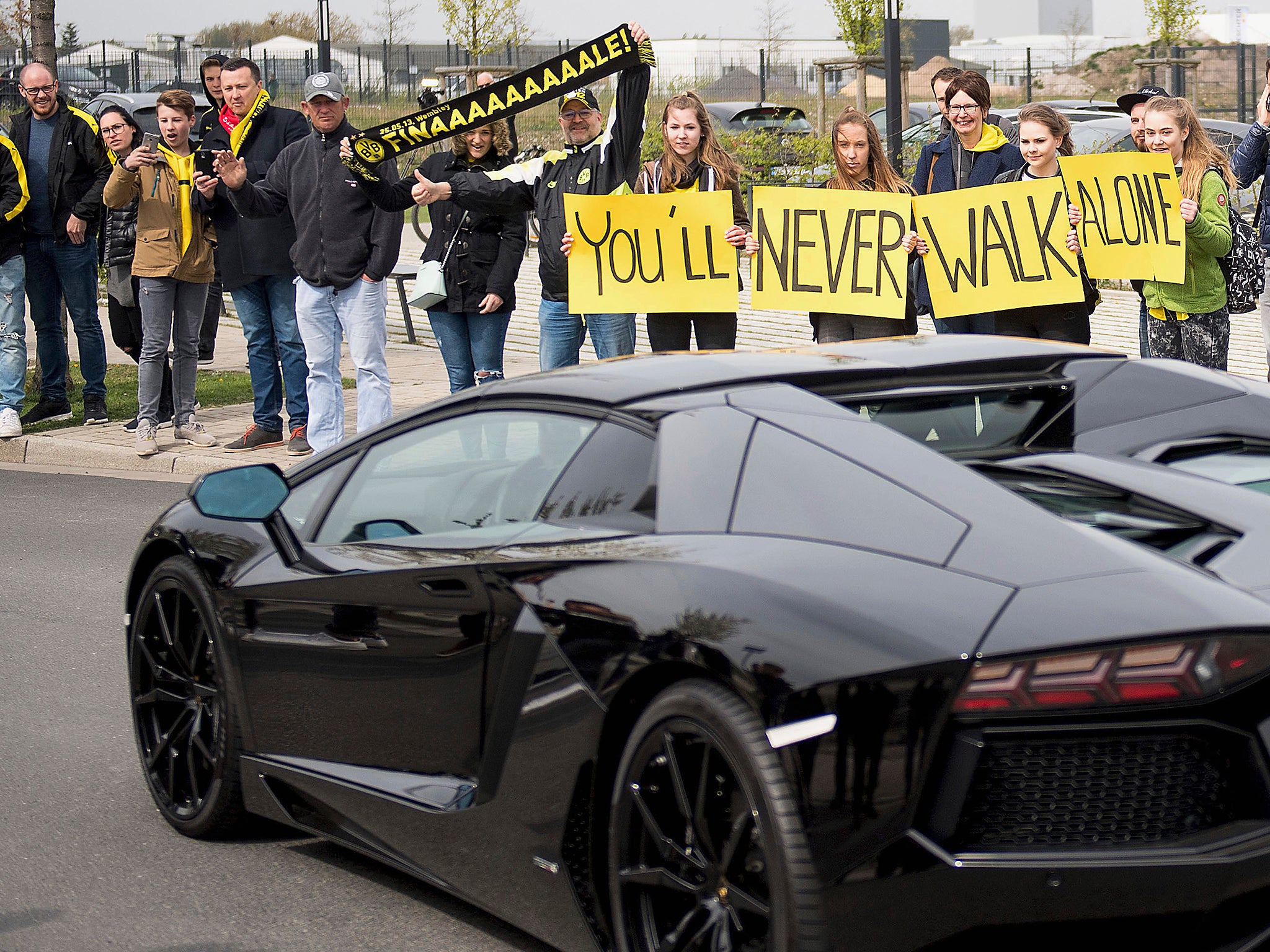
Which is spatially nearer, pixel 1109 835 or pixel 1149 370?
pixel 1109 835

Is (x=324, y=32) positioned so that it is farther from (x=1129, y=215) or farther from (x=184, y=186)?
(x=1129, y=215)

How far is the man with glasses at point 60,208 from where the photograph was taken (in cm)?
1157

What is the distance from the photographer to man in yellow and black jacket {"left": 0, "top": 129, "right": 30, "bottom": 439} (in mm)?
11414

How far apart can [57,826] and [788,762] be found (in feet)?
8.87

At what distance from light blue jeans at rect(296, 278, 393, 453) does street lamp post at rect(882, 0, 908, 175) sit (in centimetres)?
781

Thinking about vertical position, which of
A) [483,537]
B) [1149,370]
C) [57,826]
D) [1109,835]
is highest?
[1149,370]

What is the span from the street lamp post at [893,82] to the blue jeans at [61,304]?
7.81m

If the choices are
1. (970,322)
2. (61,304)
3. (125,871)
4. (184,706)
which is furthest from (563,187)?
(125,871)

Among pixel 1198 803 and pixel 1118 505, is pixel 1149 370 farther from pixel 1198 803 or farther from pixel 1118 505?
pixel 1198 803

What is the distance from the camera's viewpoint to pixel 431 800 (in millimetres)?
3391

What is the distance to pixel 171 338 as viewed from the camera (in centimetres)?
1098

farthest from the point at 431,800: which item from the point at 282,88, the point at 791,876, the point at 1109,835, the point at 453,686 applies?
the point at 282,88

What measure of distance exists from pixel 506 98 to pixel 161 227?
3.20 m

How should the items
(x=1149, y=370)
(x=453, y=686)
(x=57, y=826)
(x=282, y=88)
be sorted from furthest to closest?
1. (x=282, y=88)
2. (x=57, y=826)
3. (x=1149, y=370)
4. (x=453, y=686)
